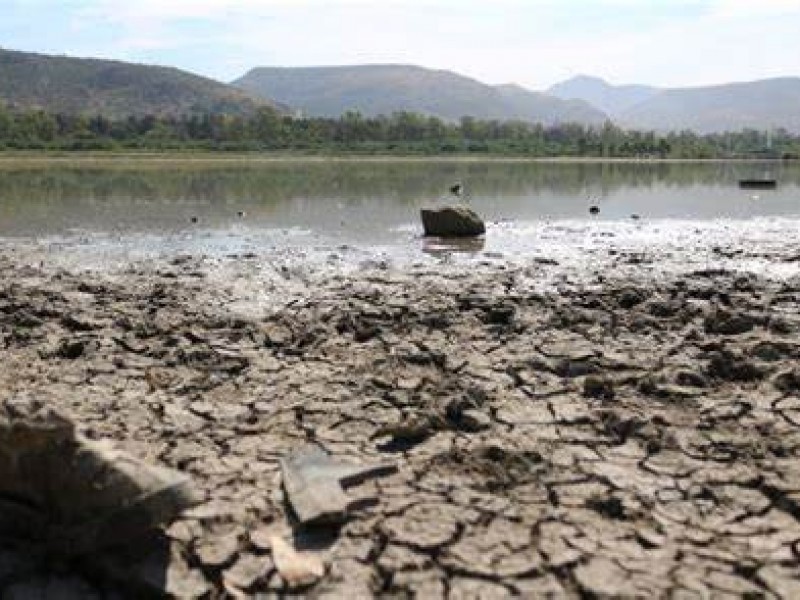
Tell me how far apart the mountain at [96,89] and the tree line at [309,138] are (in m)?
69.1

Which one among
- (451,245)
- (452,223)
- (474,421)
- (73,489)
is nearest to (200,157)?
(452,223)

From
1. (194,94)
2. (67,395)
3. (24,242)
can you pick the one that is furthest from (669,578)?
(194,94)

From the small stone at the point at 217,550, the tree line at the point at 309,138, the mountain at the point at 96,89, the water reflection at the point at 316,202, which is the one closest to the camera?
the small stone at the point at 217,550

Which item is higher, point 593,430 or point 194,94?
point 194,94

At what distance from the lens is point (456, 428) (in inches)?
250

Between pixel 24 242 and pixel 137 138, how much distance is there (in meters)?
75.6

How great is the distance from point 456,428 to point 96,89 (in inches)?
7305


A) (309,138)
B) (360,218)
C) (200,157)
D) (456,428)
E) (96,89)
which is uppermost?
(96,89)

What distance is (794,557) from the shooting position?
181 inches

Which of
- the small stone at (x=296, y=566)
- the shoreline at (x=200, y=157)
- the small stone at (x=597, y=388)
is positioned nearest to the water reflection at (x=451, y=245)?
the small stone at (x=597, y=388)

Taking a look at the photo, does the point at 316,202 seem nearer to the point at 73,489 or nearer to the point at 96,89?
the point at 73,489

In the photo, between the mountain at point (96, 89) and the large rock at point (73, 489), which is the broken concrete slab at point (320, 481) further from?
the mountain at point (96, 89)

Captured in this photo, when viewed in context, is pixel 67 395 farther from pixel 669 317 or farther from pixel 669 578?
pixel 669 317

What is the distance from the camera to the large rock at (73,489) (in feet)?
14.7
